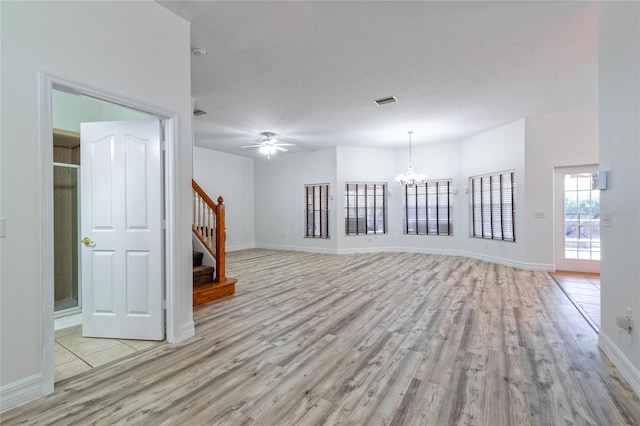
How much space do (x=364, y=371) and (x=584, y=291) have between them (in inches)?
172

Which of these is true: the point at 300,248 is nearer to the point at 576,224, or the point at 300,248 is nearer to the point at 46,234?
the point at 576,224

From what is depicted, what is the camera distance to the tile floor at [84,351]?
2.37 meters

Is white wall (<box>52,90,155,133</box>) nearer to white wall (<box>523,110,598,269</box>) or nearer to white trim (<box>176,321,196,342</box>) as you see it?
white trim (<box>176,321,196,342</box>)

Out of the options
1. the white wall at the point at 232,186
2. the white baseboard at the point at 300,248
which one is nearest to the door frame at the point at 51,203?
the white wall at the point at 232,186

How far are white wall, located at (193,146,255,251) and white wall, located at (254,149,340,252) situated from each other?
0.30m

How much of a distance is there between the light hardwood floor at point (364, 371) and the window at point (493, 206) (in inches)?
107

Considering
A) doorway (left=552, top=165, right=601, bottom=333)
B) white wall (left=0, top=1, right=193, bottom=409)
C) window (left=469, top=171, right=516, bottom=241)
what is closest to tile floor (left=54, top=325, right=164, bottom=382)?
white wall (left=0, top=1, right=193, bottom=409)

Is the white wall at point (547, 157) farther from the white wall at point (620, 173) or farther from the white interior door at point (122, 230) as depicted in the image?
the white interior door at point (122, 230)

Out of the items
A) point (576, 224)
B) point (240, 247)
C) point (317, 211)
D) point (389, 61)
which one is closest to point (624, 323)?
point (389, 61)

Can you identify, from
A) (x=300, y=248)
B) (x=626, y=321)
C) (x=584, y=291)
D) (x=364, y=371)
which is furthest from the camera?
(x=300, y=248)

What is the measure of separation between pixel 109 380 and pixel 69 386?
9.8 inches

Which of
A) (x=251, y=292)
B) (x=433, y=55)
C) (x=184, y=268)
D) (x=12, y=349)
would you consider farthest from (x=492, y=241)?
(x=12, y=349)

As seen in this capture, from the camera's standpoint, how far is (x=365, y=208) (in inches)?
350

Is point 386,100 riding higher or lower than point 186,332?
higher
